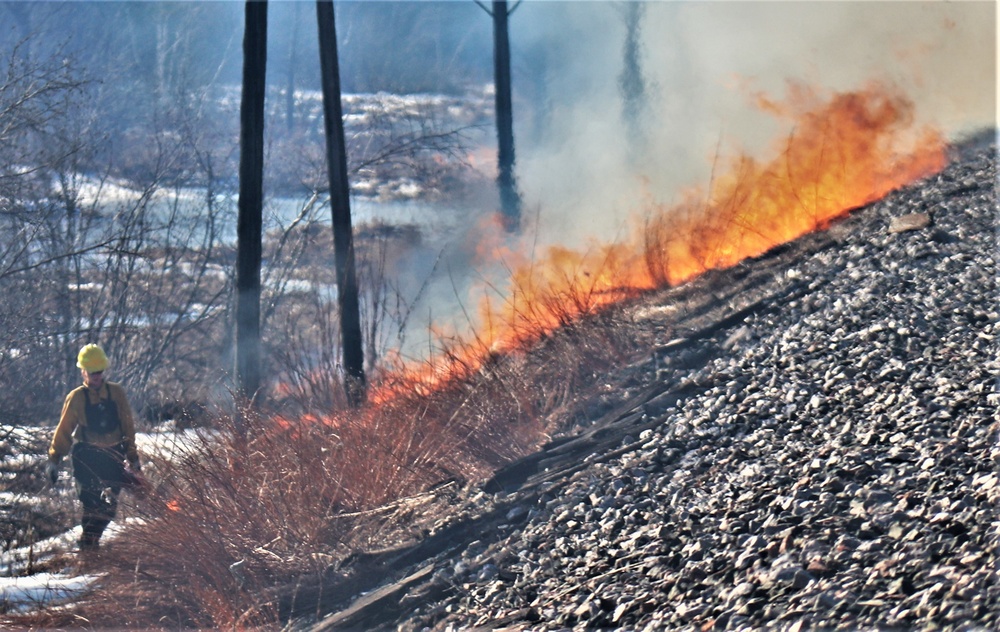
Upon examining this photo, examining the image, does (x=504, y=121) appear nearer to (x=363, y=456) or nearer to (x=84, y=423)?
(x=84, y=423)

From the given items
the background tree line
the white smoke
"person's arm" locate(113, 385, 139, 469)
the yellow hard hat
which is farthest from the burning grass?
the white smoke

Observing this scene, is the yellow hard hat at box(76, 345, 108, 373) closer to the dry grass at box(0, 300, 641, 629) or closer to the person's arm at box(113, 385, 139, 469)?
the person's arm at box(113, 385, 139, 469)

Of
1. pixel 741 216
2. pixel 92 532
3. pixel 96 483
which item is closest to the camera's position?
pixel 92 532

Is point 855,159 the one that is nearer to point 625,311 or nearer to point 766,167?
point 766,167

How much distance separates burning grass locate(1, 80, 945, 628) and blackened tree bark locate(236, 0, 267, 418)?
6.44 ft

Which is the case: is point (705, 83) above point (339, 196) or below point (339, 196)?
above

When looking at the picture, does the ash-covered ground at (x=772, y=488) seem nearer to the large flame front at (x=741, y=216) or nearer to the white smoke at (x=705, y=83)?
the large flame front at (x=741, y=216)

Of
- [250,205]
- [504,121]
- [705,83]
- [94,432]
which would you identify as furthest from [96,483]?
[705,83]

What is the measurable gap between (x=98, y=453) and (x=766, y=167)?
9021 mm

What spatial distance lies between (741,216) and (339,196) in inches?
183

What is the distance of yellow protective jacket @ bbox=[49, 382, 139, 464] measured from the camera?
8.42 meters

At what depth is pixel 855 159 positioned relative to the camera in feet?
41.1

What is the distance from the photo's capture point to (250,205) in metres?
10.2

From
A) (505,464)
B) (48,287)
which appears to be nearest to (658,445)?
(505,464)
